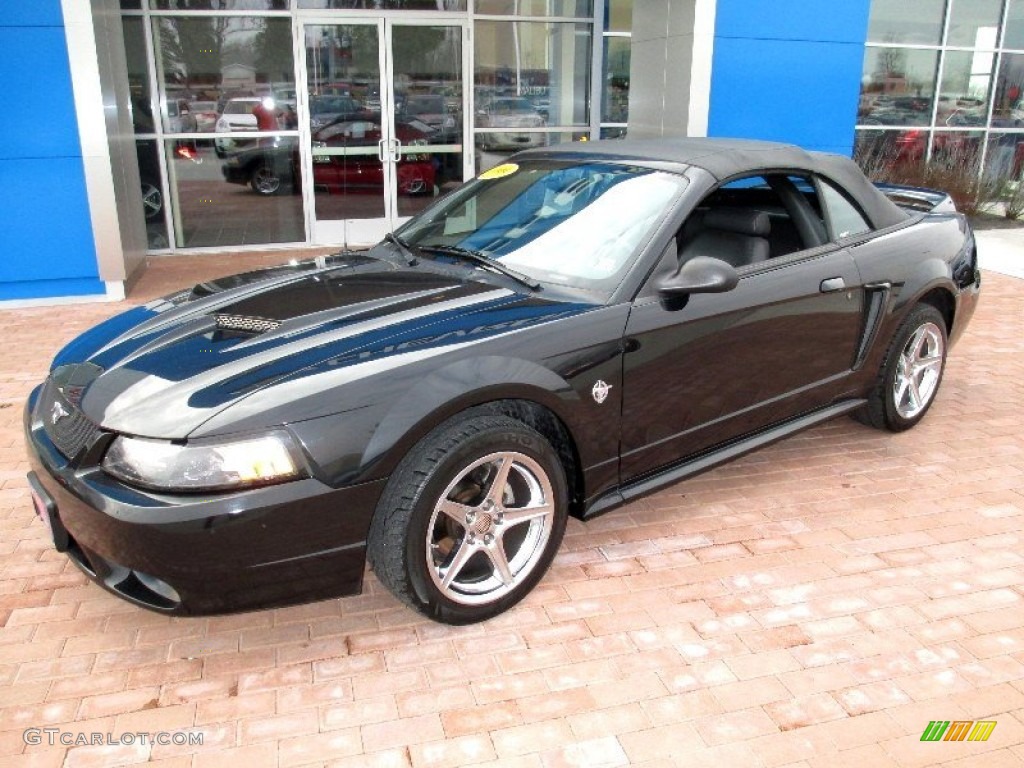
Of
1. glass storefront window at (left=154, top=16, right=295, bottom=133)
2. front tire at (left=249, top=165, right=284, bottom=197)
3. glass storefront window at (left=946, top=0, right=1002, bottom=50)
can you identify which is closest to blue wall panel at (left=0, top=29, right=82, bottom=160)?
glass storefront window at (left=154, top=16, right=295, bottom=133)

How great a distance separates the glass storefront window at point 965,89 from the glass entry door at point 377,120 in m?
8.43

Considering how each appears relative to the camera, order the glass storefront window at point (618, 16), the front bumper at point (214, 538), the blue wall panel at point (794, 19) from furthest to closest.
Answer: the glass storefront window at point (618, 16)
the blue wall panel at point (794, 19)
the front bumper at point (214, 538)

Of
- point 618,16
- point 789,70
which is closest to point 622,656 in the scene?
point 789,70

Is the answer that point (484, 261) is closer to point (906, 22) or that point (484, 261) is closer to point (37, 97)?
point (37, 97)

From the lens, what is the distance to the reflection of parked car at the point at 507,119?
11.2 meters

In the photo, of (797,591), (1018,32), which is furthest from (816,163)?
(1018,32)

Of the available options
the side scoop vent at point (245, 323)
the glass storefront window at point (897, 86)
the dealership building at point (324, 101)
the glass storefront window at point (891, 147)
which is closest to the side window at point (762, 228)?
the side scoop vent at point (245, 323)

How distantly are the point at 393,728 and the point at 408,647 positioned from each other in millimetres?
407

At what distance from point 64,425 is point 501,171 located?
2.34 m

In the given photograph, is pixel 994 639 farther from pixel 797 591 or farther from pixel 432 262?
pixel 432 262

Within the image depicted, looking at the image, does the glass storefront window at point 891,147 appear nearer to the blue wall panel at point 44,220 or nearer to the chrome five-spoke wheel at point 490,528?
the blue wall panel at point 44,220

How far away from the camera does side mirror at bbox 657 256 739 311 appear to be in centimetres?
331

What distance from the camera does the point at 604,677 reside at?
2.90 m

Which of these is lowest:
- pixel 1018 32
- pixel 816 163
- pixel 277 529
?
pixel 277 529
